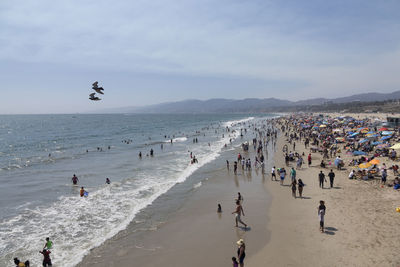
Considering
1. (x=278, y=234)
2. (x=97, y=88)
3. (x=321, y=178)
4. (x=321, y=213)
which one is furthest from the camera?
(x=321, y=178)

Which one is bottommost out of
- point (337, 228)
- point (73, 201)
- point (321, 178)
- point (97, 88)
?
point (73, 201)

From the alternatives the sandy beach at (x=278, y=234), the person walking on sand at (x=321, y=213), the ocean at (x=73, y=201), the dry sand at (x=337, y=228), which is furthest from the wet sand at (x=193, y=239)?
the person walking on sand at (x=321, y=213)

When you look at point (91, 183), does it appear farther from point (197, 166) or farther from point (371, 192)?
point (371, 192)

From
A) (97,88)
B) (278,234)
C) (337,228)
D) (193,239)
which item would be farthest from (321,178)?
(97,88)

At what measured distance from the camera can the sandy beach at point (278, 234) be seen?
28.7 feet

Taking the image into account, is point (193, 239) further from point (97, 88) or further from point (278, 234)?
point (97, 88)

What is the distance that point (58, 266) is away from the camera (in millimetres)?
9141

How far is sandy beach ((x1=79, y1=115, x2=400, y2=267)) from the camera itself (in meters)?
8.73

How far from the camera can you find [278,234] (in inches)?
411

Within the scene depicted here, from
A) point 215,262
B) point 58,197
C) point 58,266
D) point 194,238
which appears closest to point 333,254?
point 215,262

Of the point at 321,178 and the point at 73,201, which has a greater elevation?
the point at 321,178

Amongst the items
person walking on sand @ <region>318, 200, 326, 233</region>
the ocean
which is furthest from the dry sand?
the ocean

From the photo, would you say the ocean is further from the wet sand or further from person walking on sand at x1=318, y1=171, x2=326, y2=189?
person walking on sand at x1=318, y1=171, x2=326, y2=189

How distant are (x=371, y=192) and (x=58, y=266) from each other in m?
15.3
